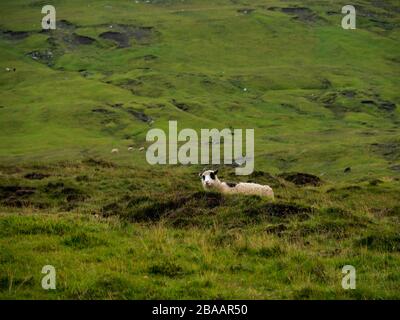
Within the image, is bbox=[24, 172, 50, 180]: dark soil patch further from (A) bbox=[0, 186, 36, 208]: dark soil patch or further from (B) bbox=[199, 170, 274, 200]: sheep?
(B) bbox=[199, 170, 274, 200]: sheep

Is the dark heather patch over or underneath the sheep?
over

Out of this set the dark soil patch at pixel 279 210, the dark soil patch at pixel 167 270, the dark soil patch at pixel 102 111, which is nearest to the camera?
the dark soil patch at pixel 167 270

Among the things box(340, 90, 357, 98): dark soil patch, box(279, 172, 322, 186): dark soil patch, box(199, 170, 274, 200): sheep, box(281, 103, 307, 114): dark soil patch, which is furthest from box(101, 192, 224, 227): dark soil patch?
box(340, 90, 357, 98): dark soil patch

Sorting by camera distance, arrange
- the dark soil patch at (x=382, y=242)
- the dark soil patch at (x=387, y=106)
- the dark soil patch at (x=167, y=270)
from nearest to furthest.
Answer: the dark soil patch at (x=167, y=270) < the dark soil patch at (x=382, y=242) < the dark soil patch at (x=387, y=106)

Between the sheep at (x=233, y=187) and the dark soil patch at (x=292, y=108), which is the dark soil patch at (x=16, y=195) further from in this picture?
the dark soil patch at (x=292, y=108)

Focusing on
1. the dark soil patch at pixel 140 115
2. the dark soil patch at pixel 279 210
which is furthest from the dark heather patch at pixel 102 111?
the dark soil patch at pixel 279 210

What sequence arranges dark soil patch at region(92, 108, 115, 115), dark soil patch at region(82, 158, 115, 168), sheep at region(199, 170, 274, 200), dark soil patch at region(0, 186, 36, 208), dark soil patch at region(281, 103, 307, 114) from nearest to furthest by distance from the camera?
dark soil patch at region(0, 186, 36, 208), sheep at region(199, 170, 274, 200), dark soil patch at region(82, 158, 115, 168), dark soil patch at region(92, 108, 115, 115), dark soil patch at region(281, 103, 307, 114)

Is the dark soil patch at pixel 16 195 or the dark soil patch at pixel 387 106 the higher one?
the dark soil patch at pixel 387 106

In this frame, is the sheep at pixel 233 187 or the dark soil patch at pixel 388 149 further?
the dark soil patch at pixel 388 149

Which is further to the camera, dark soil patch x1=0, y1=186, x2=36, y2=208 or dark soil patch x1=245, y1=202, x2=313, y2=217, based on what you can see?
dark soil patch x1=0, y1=186, x2=36, y2=208

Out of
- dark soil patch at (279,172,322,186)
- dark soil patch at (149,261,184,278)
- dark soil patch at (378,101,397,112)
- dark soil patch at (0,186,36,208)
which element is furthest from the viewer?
dark soil patch at (378,101,397,112)

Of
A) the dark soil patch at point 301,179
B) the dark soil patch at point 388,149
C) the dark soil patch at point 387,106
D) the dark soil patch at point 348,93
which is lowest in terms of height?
the dark soil patch at point 301,179

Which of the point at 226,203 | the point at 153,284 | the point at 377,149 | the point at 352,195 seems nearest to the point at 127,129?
the point at 377,149

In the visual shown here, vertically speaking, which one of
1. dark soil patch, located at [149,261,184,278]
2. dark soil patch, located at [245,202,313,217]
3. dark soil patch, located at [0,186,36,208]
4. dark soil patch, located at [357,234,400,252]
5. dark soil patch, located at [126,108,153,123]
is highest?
dark soil patch, located at [126,108,153,123]
